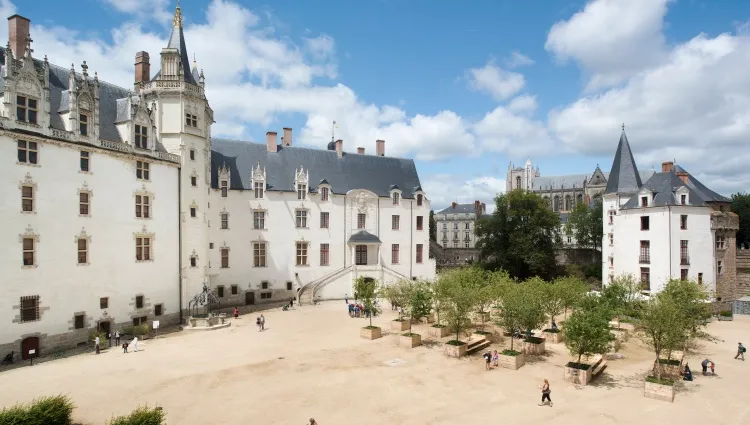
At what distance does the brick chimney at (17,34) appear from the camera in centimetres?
2705

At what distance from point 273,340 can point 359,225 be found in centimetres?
2108

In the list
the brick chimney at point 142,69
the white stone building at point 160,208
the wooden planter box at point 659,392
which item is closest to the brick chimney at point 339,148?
the white stone building at point 160,208

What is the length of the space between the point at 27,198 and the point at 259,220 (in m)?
19.9

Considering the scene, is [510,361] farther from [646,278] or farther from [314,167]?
[314,167]

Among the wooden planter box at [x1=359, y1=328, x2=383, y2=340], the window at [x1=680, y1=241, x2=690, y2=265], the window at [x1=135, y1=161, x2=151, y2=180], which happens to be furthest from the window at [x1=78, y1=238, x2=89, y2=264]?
the window at [x1=680, y1=241, x2=690, y2=265]

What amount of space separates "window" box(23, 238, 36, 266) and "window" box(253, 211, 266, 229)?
19.1 m

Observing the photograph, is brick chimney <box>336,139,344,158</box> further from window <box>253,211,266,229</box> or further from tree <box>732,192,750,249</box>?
tree <box>732,192,750,249</box>

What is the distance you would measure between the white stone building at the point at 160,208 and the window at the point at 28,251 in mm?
55

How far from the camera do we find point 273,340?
93.6 feet

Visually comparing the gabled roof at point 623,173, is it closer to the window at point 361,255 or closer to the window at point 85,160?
the window at point 361,255

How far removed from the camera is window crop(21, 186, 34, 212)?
24828 mm

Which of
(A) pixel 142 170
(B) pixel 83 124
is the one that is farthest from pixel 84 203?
(B) pixel 83 124

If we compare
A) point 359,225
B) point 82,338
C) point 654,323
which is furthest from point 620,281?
point 82,338

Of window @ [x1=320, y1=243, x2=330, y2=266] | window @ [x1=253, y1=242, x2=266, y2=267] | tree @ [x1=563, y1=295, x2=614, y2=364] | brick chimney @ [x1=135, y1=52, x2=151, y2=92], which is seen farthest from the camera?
window @ [x1=320, y1=243, x2=330, y2=266]
